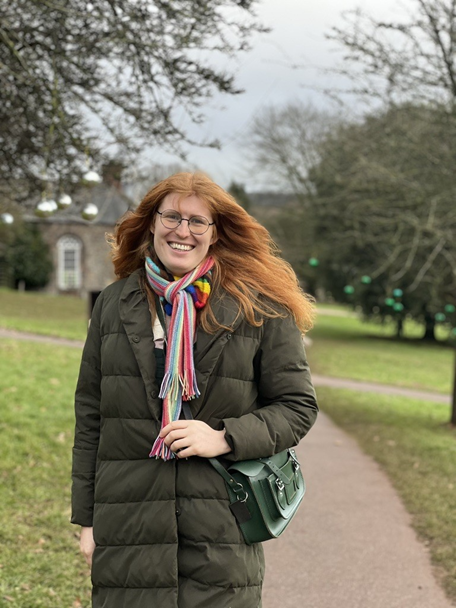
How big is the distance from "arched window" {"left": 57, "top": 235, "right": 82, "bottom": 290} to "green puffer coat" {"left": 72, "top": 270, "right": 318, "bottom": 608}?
42.5m

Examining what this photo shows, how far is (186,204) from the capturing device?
2637 mm

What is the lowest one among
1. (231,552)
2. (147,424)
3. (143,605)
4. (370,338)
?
(370,338)

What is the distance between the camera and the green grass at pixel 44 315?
2119 centimetres

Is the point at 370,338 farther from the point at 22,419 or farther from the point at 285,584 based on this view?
the point at 285,584

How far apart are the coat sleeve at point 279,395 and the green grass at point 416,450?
9.52 ft

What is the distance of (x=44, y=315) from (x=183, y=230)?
27.8 m

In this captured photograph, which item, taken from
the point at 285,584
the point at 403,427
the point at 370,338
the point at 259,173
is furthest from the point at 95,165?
the point at 370,338

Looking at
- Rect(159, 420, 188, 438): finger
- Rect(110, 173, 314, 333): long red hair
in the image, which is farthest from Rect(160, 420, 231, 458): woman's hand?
Rect(110, 173, 314, 333): long red hair

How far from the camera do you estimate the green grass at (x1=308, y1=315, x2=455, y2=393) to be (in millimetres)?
20844

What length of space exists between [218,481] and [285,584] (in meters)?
2.70

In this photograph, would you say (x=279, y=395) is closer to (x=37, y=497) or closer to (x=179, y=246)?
(x=179, y=246)

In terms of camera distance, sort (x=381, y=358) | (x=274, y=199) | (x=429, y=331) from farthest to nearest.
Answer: (x=274, y=199) < (x=429, y=331) < (x=381, y=358)

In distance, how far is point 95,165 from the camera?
7254 mm

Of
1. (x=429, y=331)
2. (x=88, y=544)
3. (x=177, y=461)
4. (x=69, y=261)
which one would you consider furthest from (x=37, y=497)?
(x=69, y=261)
